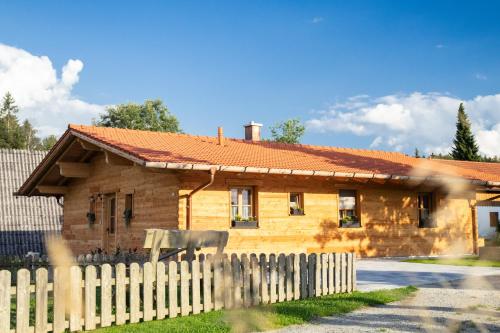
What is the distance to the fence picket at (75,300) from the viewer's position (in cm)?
678

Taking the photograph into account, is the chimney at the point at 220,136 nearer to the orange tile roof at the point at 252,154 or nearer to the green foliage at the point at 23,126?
the orange tile roof at the point at 252,154

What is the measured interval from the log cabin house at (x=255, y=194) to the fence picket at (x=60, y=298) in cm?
679

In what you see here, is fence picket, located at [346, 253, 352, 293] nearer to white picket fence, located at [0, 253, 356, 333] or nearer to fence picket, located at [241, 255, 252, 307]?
white picket fence, located at [0, 253, 356, 333]

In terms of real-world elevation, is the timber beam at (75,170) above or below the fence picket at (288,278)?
above

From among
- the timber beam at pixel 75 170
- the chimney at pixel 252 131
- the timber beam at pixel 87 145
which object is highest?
the chimney at pixel 252 131

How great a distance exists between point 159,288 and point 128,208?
10461mm

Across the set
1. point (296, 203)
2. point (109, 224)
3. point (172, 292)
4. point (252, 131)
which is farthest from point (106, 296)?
point (252, 131)

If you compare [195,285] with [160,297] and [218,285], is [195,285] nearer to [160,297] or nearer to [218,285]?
[218,285]

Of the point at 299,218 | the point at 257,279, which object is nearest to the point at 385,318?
the point at 257,279

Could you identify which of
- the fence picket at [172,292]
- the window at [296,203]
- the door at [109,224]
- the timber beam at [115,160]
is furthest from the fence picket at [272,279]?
the door at [109,224]

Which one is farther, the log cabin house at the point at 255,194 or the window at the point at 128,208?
the window at the point at 128,208

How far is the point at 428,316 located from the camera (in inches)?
296

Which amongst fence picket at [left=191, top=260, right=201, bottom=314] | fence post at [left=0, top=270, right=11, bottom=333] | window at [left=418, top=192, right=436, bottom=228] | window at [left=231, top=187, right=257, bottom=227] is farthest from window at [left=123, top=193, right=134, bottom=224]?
fence post at [left=0, top=270, right=11, bottom=333]

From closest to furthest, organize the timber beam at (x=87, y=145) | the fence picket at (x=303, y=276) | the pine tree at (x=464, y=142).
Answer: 1. the fence picket at (x=303, y=276)
2. the timber beam at (x=87, y=145)
3. the pine tree at (x=464, y=142)
